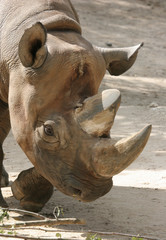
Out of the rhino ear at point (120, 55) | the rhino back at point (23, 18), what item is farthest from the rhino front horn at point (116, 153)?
the rhino back at point (23, 18)

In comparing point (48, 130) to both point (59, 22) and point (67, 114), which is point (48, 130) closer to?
point (67, 114)

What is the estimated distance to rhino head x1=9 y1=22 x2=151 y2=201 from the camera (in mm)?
4453

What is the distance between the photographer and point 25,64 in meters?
4.84

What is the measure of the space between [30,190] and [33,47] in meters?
1.41

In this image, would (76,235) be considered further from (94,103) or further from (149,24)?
(149,24)

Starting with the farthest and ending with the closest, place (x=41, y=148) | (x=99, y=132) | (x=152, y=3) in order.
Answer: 1. (x=152, y=3)
2. (x=41, y=148)
3. (x=99, y=132)

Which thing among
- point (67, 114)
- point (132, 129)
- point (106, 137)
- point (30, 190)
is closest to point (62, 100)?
point (67, 114)

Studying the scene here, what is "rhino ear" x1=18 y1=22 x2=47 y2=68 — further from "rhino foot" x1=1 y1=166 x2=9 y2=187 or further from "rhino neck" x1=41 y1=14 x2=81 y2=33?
"rhino foot" x1=1 y1=166 x2=9 y2=187

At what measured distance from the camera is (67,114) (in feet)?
15.2

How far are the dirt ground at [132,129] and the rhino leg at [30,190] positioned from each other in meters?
0.16

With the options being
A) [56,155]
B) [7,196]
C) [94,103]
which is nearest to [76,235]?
[56,155]

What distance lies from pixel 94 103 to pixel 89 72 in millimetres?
382

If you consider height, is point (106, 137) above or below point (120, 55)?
below

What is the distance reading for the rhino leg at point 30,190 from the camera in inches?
219
